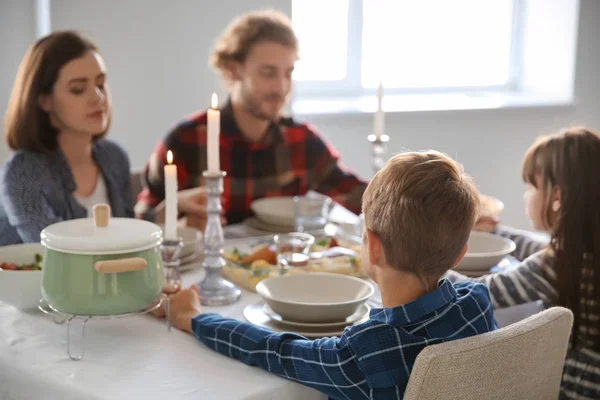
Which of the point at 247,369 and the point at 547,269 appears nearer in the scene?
the point at 247,369

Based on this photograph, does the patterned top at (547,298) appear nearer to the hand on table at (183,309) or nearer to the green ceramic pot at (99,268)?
the hand on table at (183,309)

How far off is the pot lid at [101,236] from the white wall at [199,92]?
1.84m

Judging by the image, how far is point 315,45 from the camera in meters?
4.33

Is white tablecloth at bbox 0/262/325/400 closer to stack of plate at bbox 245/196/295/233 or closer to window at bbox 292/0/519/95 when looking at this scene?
stack of plate at bbox 245/196/295/233

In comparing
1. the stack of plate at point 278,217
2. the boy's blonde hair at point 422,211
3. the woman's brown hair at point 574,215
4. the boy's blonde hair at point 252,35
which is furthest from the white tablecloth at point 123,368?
the boy's blonde hair at point 252,35

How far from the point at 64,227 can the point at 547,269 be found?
0.99m

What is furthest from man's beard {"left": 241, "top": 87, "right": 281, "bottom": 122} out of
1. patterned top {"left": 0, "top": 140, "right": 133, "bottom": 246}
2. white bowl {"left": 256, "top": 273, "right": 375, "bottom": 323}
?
white bowl {"left": 256, "top": 273, "right": 375, "bottom": 323}

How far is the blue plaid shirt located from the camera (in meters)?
1.20

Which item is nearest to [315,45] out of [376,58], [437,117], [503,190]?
[376,58]

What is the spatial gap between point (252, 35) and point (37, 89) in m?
0.83

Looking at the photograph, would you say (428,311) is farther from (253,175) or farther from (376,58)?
(376,58)

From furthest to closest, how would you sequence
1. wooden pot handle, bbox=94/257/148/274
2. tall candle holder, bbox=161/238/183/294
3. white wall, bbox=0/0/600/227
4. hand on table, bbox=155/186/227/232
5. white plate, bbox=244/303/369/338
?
1. white wall, bbox=0/0/600/227
2. hand on table, bbox=155/186/227/232
3. tall candle holder, bbox=161/238/183/294
4. white plate, bbox=244/303/369/338
5. wooden pot handle, bbox=94/257/148/274

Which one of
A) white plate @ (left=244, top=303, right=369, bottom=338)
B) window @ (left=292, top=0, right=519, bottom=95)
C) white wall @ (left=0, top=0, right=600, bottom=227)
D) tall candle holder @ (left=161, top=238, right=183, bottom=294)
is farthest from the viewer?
window @ (left=292, top=0, right=519, bottom=95)

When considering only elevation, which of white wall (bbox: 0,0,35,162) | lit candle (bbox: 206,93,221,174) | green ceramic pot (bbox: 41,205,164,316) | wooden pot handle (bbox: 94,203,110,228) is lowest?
green ceramic pot (bbox: 41,205,164,316)
